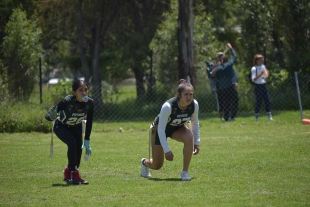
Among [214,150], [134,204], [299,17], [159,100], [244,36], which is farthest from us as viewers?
[244,36]

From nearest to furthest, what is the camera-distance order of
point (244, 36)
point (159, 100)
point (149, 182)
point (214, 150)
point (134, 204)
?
point (134, 204), point (149, 182), point (214, 150), point (159, 100), point (244, 36)

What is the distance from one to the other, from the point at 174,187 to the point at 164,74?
47.3 feet

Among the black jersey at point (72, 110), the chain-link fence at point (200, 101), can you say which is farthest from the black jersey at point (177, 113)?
the chain-link fence at point (200, 101)

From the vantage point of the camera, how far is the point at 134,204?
24.0 feet

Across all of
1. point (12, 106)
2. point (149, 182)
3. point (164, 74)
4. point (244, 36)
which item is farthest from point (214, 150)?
point (244, 36)

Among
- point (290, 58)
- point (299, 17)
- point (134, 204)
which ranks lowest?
point (134, 204)

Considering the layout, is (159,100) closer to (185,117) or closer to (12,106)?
(12,106)

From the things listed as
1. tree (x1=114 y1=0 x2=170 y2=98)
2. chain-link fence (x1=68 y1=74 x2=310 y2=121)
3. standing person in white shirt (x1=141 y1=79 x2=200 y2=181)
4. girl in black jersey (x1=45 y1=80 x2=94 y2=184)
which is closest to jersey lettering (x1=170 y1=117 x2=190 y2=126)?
standing person in white shirt (x1=141 y1=79 x2=200 y2=181)

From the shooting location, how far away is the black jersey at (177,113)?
908 cm

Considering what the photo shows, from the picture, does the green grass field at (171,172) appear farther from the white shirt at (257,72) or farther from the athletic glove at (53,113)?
the white shirt at (257,72)

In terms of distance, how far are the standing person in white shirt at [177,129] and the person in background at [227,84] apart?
897 cm

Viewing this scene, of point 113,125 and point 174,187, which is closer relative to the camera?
point 174,187

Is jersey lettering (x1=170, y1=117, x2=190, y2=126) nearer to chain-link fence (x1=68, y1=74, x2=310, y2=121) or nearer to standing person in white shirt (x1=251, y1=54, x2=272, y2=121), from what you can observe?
standing person in white shirt (x1=251, y1=54, x2=272, y2=121)

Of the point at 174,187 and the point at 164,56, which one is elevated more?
the point at 164,56
